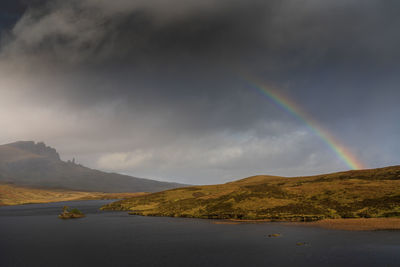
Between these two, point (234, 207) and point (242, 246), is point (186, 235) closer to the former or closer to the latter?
point (242, 246)

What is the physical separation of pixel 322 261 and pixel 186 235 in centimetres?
→ 4138

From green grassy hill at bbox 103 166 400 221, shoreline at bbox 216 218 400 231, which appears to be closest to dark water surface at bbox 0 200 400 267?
shoreline at bbox 216 218 400 231

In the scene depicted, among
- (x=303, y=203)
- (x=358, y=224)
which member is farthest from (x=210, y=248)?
(x=303, y=203)

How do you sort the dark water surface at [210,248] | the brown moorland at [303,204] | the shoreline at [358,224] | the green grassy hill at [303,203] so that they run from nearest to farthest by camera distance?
1. the dark water surface at [210,248]
2. the shoreline at [358,224]
3. the brown moorland at [303,204]
4. the green grassy hill at [303,203]

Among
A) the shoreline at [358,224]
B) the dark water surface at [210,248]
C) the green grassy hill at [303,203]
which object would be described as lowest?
the dark water surface at [210,248]

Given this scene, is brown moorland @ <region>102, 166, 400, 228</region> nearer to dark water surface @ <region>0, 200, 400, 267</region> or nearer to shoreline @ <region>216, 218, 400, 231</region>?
shoreline @ <region>216, 218, 400, 231</region>

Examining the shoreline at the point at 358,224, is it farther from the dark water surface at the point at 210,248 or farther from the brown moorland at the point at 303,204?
the dark water surface at the point at 210,248

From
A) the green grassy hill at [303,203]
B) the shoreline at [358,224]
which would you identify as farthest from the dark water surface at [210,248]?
the green grassy hill at [303,203]

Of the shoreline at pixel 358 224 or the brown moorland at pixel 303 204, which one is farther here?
the brown moorland at pixel 303 204

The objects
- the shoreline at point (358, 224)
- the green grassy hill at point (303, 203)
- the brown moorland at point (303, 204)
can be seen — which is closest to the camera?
the shoreline at point (358, 224)

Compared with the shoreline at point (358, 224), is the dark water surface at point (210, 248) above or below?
below

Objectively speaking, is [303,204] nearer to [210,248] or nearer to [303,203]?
[303,203]

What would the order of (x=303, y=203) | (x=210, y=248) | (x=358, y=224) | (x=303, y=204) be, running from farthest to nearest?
(x=303, y=203)
(x=303, y=204)
(x=358, y=224)
(x=210, y=248)

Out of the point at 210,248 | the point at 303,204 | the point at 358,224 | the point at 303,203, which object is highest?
the point at 303,203
